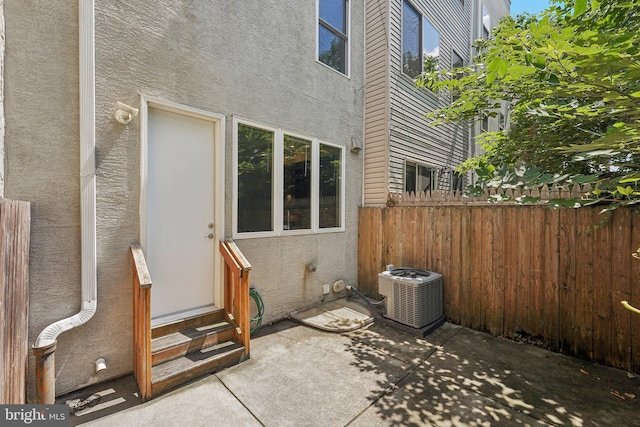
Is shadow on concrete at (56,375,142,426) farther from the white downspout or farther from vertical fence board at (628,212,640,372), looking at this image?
vertical fence board at (628,212,640,372)

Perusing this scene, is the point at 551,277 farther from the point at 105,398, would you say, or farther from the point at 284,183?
the point at 105,398

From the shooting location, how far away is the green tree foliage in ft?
5.79

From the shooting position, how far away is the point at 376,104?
5383mm

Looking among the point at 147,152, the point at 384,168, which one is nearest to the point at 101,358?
the point at 147,152

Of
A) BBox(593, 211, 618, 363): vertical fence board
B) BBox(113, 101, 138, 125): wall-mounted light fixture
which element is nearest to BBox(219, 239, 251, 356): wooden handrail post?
BBox(113, 101, 138, 125): wall-mounted light fixture

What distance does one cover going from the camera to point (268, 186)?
3.95 meters

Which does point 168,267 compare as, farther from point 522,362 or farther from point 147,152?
point 522,362

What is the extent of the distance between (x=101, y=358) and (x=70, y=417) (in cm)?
46

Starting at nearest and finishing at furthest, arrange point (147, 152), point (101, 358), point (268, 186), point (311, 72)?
point (101, 358)
point (147, 152)
point (268, 186)
point (311, 72)

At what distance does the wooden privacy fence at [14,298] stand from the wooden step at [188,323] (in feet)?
3.14

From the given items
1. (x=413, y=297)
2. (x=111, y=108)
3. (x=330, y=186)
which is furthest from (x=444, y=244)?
(x=111, y=108)

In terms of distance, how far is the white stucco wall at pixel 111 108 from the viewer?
2.25 m

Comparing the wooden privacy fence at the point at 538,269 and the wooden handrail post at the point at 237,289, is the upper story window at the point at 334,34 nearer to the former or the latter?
the wooden privacy fence at the point at 538,269

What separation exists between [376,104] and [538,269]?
3.80 m
